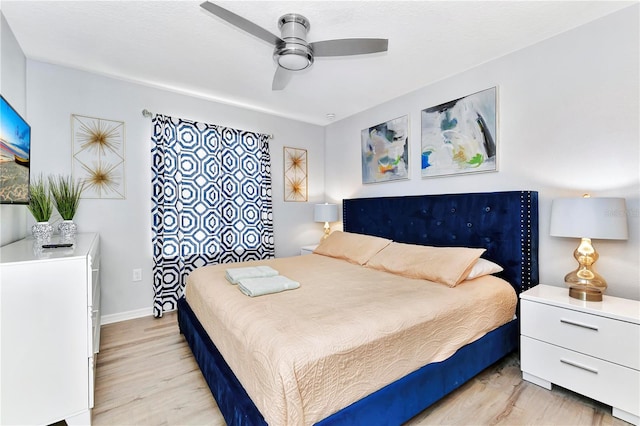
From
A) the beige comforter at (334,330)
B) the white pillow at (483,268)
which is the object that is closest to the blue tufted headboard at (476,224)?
the white pillow at (483,268)

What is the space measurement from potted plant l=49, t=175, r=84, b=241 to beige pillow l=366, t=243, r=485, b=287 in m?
2.47

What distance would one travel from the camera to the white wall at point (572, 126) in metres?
1.82

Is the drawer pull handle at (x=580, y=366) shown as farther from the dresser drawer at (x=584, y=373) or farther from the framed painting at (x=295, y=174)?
the framed painting at (x=295, y=174)

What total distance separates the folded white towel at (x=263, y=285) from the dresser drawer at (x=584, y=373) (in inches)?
63.4

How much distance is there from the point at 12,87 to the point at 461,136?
3.62 m

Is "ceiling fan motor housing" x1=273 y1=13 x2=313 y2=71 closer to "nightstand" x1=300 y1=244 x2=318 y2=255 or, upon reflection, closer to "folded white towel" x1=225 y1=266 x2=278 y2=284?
"folded white towel" x1=225 y1=266 x2=278 y2=284

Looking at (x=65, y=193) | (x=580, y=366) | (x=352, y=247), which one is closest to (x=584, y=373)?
(x=580, y=366)

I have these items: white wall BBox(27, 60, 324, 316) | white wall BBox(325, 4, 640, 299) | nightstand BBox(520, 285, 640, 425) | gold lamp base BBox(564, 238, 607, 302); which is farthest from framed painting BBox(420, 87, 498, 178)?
white wall BBox(27, 60, 324, 316)

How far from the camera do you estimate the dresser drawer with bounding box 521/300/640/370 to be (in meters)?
1.50

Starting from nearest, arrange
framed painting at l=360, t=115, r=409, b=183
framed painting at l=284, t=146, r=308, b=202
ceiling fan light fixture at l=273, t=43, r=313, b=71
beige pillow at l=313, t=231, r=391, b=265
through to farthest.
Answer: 1. ceiling fan light fixture at l=273, t=43, r=313, b=71
2. beige pillow at l=313, t=231, r=391, b=265
3. framed painting at l=360, t=115, r=409, b=183
4. framed painting at l=284, t=146, r=308, b=202

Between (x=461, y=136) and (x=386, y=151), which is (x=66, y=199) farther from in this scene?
(x=461, y=136)

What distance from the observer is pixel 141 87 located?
2.99m

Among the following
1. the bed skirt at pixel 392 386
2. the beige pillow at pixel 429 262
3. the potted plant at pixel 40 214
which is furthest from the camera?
the beige pillow at pixel 429 262

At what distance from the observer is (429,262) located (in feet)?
7.35
